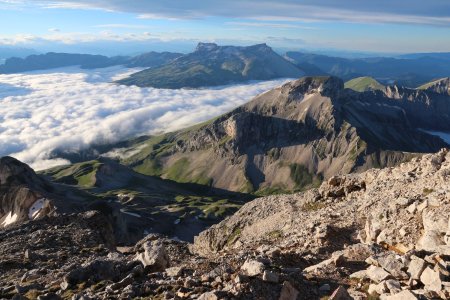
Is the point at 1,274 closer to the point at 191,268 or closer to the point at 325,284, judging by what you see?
the point at 191,268

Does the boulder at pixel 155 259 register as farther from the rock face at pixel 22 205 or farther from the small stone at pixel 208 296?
the rock face at pixel 22 205

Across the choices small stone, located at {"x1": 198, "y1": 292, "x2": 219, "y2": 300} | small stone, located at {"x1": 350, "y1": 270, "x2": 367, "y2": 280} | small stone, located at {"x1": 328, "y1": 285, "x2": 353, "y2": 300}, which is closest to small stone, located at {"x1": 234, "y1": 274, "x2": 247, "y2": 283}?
small stone, located at {"x1": 198, "y1": 292, "x2": 219, "y2": 300}

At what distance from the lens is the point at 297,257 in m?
31.1

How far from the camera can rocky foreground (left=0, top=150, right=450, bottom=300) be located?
22.5 metres

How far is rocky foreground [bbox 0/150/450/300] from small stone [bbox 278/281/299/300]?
0.05m

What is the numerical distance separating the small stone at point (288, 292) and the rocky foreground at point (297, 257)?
47 millimetres

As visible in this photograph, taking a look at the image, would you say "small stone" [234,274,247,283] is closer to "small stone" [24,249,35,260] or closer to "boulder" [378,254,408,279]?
"boulder" [378,254,408,279]

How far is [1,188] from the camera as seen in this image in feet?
363

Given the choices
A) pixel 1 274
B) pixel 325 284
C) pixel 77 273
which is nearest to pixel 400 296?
pixel 325 284

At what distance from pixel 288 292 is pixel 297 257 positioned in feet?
30.7

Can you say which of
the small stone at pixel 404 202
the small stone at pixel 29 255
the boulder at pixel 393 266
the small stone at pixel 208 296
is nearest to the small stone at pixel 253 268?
the small stone at pixel 208 296

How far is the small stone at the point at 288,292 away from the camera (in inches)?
857

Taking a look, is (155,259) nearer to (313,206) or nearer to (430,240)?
(430,240)

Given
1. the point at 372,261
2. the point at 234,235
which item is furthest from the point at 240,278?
the point at 234,235
